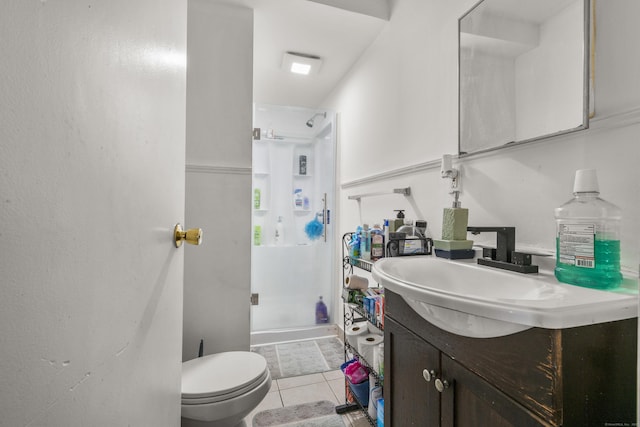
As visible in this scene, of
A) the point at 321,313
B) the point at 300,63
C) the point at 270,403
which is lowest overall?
the point at 270,403

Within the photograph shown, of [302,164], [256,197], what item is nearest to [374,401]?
[256,197]

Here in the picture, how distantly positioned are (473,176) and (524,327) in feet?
2.47

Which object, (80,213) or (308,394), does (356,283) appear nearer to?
(308,394)

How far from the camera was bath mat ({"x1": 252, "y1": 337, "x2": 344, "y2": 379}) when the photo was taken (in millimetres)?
2031

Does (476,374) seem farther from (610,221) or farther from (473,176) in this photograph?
(473,176)

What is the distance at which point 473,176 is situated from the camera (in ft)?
3.67

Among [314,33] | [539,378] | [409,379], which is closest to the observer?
[539,378]

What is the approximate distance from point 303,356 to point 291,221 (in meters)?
1.19

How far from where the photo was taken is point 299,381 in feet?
6.24

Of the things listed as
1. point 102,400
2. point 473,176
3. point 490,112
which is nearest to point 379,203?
point 473,176

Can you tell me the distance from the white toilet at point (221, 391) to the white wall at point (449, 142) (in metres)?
1.02

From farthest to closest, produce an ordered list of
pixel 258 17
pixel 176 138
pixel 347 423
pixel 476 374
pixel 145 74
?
pixel 258 17, pixel 347 423, pixel 176 138, pixel 476 374, pixel 145 74

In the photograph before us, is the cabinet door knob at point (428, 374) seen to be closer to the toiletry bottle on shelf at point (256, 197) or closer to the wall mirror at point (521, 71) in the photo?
the wall mirror at point (521, 71)

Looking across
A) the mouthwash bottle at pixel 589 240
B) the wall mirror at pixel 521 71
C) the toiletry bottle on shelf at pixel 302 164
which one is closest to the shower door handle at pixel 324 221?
the toiletry bottle on shelf at pixel 302 164
